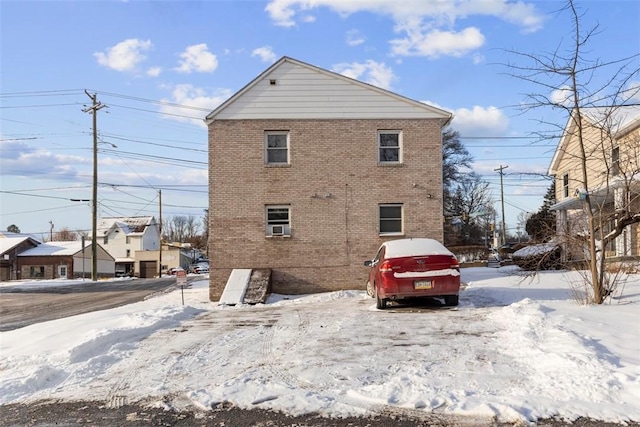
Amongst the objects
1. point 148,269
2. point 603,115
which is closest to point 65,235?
point 148,269

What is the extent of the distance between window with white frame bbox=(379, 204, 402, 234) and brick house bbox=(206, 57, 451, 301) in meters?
0.03

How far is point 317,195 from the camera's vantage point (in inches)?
676

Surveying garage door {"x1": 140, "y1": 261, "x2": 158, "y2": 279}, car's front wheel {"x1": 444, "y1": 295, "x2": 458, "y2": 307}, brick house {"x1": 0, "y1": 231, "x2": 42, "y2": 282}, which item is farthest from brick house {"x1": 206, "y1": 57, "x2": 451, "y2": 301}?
garage door {"x1": 140, "y1": 261, "x2": 158, "y2": 279}

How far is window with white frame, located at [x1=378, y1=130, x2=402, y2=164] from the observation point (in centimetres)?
1748

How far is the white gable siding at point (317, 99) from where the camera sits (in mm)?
17312

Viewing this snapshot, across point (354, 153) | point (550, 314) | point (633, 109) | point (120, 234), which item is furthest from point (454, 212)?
point (120, 234)

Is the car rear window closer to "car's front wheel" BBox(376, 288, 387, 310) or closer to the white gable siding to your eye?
"car's front wheel" BBox(376, 288, 387, 310)

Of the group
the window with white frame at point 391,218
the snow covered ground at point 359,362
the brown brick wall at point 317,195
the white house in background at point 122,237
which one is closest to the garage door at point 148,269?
the white house in background at point 122,237

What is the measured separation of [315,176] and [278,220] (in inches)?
73.2

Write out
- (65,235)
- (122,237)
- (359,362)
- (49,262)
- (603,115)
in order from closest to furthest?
(359,362) → (603,115) → (49,262) → (122,237) → (65,235)

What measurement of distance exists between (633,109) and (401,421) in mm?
20566

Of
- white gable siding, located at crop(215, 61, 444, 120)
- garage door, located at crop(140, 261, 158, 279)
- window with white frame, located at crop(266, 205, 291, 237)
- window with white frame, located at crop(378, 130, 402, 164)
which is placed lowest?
garage door, located at crop(140, 261, 158, 279)

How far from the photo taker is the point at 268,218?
17219 mm

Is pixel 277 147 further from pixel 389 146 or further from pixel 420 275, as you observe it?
pixel 420 275
